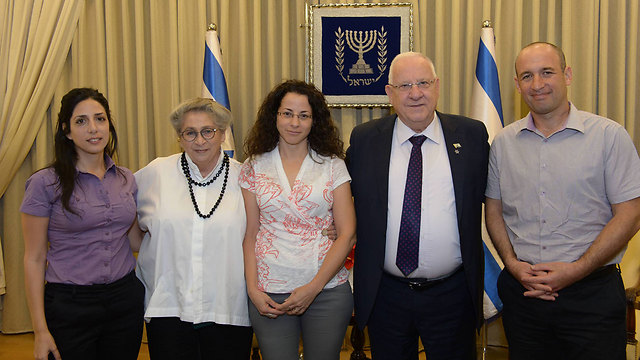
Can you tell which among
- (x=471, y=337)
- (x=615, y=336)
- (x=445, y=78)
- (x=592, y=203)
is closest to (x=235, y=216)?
(x=471, y=337)

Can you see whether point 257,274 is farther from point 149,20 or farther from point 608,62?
point 608,62

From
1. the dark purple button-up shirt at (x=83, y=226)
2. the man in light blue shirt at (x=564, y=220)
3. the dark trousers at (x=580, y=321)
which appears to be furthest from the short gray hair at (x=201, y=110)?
the dark trousers at (x=580, y=321)

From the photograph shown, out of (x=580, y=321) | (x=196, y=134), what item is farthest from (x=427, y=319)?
(x=196, y=134)

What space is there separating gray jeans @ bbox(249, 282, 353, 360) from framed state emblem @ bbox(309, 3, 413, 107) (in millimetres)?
2290

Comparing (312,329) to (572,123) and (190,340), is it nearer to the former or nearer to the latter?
(190,340)

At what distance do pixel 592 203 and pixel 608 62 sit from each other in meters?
2.57

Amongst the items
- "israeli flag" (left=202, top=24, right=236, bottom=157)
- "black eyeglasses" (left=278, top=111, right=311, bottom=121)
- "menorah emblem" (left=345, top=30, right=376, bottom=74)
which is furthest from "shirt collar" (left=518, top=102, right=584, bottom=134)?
"israeli flag" (left=202, top=24, right=236, bottom=157)

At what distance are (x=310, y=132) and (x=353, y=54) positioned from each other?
1964 millimetres

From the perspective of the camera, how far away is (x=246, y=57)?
4.28m

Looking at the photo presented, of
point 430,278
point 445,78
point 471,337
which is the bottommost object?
point 471,337

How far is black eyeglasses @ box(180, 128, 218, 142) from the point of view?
2.29 m

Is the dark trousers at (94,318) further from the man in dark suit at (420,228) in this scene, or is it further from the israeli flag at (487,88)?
the israeli flag at (487,88)

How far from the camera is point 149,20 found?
438 cm

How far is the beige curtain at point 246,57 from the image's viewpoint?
4008 millimetres
